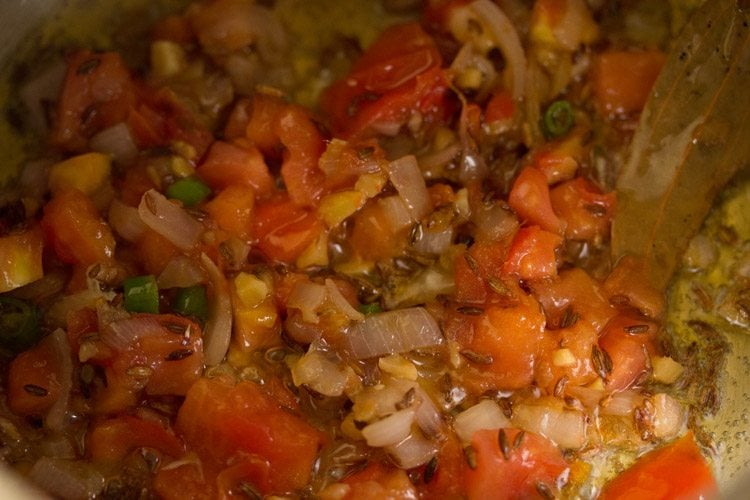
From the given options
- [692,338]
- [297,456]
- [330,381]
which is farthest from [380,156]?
[692,338]

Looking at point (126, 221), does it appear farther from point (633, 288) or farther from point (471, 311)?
point (633, 288)

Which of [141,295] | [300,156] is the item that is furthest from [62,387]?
[300,156]

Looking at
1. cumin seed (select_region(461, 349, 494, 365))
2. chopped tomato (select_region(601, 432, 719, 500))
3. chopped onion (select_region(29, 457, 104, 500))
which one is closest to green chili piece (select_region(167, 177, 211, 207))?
chopped onion (select_region(29, 457, 104, 500))

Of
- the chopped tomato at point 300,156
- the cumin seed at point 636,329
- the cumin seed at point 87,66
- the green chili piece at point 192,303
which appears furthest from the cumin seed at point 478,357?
the cumin seed at point 87,66

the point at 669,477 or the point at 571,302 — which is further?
the point at 571,302

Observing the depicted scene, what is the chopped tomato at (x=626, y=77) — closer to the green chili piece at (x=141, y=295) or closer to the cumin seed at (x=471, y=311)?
the cumin seed at (x=471, y=311)

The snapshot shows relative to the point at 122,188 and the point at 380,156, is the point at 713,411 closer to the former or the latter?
the point at 380,156
